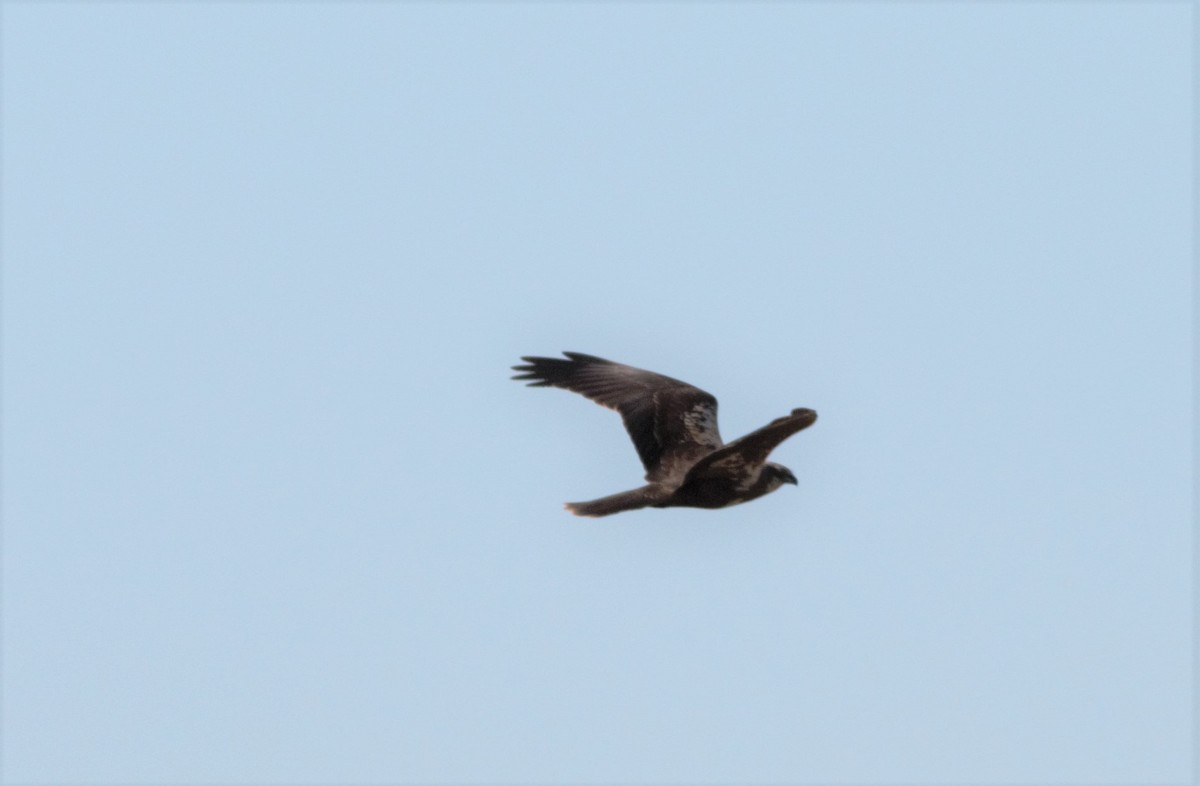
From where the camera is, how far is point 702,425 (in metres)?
17.0

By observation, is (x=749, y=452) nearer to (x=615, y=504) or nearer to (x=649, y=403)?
(x=615, y=504)

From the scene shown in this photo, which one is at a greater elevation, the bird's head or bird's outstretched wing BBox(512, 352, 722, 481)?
bird's outstretched wing BBox(512, 352, 722, 481)

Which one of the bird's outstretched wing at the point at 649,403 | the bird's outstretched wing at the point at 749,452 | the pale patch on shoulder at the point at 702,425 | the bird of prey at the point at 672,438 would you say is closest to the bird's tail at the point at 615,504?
the bird of prey at the point at 672,438

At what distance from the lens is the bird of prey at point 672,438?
575 inches

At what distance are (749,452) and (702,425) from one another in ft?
8.30

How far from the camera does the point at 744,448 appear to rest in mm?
14336

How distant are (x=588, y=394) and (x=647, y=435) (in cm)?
101

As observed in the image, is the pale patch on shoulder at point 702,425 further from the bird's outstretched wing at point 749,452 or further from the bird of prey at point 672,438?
the bird's outstretched wing at point 749,452

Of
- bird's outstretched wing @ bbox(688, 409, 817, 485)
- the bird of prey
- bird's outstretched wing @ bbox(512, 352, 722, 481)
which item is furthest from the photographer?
bird's outstretched wing @ bbox(512, 352, 722, 481)

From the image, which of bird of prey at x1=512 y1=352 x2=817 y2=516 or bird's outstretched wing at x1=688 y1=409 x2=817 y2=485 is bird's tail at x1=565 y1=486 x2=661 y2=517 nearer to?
bird of prey at x1=512 y1=352 x2=817 y2=516

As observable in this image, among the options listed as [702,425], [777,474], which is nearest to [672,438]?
[702,425]

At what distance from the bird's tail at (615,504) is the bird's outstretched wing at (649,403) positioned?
2.99 ft

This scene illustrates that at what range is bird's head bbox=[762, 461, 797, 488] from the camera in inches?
598

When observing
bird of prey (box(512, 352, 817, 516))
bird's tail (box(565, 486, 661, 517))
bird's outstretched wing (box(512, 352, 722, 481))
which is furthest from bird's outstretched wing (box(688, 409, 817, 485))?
bird's outstretched wing (box(512, 352, 722, 481))
